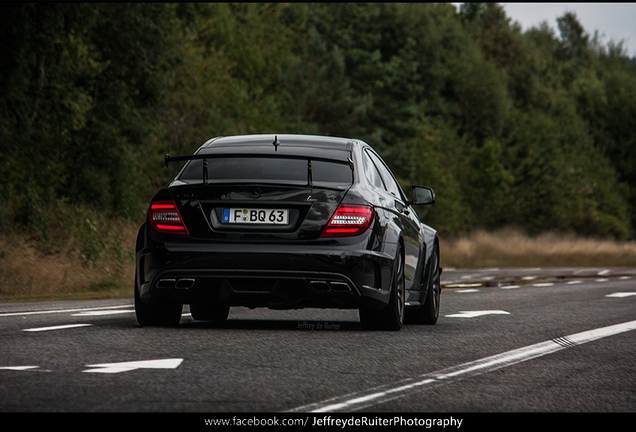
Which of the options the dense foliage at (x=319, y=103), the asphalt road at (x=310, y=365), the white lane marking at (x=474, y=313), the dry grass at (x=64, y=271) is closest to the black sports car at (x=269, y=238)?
the asphalt road at (x=310, y=365)

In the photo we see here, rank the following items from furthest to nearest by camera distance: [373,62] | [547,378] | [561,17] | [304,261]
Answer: [561,17], [373,62], [304,261], [547,378]

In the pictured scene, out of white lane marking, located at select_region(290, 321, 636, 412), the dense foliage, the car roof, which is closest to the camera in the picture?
white lane marking, located at select_region(290, 321, 636, 412)

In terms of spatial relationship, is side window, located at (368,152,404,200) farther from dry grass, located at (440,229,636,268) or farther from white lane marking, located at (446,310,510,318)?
dry grass, located at (440,229,636,268)

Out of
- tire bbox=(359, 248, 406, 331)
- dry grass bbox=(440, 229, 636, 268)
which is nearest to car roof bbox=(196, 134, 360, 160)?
tire bbox=(359, 248, 406, 331)

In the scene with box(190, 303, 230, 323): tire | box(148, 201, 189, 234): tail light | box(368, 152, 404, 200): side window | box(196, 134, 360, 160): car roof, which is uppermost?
box(196, 134, 360, 160): car roof

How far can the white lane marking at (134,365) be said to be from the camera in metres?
6.50

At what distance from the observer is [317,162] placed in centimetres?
912

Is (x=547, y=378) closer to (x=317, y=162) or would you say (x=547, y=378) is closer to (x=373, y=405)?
(x=373, y=405)

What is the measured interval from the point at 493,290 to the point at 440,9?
74.3m

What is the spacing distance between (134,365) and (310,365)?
3.60ft

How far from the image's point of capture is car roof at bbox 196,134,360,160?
9312mm

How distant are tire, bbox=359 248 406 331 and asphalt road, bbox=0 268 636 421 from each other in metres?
0.13

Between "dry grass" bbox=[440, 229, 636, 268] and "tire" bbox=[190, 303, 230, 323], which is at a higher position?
"tire" bbox=[190, 303, 230, 323]

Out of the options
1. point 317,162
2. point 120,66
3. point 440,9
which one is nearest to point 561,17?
point 440,9
